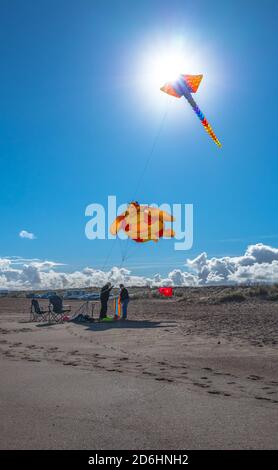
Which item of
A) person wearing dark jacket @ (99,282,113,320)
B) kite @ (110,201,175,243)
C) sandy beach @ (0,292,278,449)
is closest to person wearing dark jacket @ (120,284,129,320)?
person wearing dark jacket @ (99,282,113,320)

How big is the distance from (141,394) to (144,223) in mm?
12171

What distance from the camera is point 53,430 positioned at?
4.29 meters

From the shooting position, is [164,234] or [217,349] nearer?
[217,349]

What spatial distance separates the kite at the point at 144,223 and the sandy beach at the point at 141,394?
727cm

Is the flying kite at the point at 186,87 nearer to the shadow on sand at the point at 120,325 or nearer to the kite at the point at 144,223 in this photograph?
the kite at the point at 144,223

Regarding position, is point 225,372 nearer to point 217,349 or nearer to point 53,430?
point 217,349

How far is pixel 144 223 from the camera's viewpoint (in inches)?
691

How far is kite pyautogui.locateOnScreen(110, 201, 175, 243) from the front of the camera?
57.8ft

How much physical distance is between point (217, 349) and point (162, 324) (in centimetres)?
593

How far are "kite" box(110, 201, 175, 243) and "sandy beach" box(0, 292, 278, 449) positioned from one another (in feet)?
23.9

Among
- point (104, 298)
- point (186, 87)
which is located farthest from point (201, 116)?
point (104, 298)

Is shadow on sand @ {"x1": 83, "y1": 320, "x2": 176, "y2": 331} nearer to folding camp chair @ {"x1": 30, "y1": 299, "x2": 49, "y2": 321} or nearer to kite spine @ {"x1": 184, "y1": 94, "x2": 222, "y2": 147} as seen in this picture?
folding camp chair @ {"x1": 30, "y1": 299, "x2": 49, "y2": 321}
